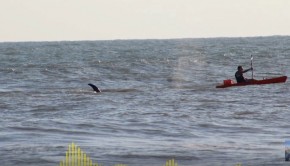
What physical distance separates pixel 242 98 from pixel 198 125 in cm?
1017

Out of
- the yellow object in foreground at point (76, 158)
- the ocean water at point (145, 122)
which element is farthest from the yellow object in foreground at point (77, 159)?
the ocean water at point (145, 122)

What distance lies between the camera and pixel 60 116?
26.5 metres

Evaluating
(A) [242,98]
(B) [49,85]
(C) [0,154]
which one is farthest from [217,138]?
(B) [49,85]

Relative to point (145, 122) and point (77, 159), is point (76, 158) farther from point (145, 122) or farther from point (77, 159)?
point (145, 122)

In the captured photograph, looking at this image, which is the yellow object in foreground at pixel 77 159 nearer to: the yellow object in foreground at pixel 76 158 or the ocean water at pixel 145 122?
the yellow object in foreground at pixel 76 158

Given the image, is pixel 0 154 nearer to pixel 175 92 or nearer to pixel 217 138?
pixel 217 138

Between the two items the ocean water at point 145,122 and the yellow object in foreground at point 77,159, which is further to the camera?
the ocean water at point 145,122

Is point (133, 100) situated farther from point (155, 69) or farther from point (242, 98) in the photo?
point (155, 69)

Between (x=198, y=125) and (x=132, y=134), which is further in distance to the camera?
(x=198, y=125)

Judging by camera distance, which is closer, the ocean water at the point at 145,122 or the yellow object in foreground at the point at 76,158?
the yellow object in foreground at the point at 76,158

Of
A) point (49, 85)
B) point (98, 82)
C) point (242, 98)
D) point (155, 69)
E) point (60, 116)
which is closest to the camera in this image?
point (60, 116)

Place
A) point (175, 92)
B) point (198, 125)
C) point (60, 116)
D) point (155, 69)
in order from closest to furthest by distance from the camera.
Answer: point (198, 125)
point (60, 116)
point (175, 92)
point (155, 69)

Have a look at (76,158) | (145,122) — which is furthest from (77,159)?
(145,122)

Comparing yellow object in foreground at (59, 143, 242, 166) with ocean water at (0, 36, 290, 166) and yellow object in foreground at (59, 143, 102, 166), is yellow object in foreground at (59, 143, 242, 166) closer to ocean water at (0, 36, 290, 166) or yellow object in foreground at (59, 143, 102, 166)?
yellow object in foreground at (59, 143, 102, 166)
